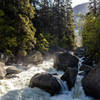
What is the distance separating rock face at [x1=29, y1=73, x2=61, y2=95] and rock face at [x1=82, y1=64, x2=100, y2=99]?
6.67 feet

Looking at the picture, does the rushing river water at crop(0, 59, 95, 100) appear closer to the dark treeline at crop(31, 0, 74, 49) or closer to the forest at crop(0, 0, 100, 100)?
the forest at crop(0, 0, 100, 100)

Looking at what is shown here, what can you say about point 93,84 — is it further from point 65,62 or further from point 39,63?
point 39,63

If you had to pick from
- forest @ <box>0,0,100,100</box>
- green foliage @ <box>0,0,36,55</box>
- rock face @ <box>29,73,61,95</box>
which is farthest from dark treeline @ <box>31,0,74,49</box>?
rock face @ <box>29,73,61,95</box>

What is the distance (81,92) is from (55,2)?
30500mm

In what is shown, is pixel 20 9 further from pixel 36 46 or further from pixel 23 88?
pixel 23 88

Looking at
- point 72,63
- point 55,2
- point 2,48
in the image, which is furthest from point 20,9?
point 55,2

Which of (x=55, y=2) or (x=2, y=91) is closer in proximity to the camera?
(x=2, y=91)

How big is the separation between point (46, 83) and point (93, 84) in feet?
10.6

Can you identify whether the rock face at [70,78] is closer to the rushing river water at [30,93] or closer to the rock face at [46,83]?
the rushing river water at [30,93]

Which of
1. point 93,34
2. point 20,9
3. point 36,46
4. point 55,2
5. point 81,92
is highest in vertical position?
point 55,2

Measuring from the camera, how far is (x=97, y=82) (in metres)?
8.26

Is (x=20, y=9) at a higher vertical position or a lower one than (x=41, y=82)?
higher

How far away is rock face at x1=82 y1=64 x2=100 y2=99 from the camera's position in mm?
8281

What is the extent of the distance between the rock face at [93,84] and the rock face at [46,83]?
2.03 meters
